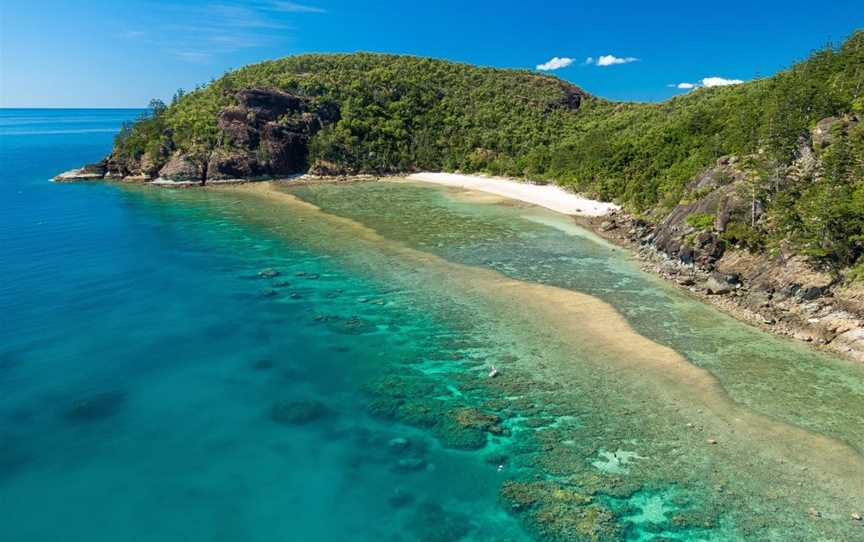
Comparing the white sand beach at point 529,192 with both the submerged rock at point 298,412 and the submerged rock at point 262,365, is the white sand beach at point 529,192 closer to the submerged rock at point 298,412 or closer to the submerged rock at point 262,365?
the submerged rock at point 262,365

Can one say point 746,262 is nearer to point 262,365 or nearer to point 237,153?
point 262,365

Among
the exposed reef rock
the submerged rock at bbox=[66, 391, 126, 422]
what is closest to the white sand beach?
the exposed reef rock

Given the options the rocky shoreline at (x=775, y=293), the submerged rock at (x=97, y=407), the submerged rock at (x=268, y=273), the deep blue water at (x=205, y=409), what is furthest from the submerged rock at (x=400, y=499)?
the submerged rock at (x=268, y=273)

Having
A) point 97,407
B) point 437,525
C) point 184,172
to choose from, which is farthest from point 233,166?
point 437,525

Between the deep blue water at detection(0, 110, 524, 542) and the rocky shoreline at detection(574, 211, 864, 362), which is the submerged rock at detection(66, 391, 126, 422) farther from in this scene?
the rocky shoreline at detection(574, 211, 864, 362)

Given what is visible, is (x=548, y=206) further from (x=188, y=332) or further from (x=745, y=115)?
(x=188, y=332)
